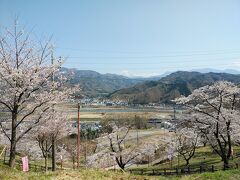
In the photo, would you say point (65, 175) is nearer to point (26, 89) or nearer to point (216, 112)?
point (26, 89)

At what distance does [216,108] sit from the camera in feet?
108

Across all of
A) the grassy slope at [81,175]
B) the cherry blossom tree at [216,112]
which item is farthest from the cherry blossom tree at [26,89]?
the cherry blossom tree at [216,112]

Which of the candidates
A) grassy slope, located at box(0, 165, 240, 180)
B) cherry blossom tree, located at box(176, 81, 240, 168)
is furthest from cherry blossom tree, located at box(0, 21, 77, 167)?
cherry blossom tree, located at box(176, 81, 240, 168)

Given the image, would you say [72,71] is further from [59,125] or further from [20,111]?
[59,125]

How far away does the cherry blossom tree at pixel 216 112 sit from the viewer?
3206cm

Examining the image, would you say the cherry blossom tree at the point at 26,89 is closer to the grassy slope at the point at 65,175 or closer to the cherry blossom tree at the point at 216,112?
the grassy slope at the point at 65,175

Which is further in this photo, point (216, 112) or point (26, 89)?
point (216, 112)

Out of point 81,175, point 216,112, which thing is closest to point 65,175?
point 81,175

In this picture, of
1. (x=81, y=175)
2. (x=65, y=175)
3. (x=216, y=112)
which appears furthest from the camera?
(x=216, y=112)

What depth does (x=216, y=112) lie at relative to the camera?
1310 inches

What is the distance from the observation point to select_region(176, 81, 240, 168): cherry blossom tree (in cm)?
3206

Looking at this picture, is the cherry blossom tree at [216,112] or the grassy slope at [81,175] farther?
the cherry blossom tree at [216,112]

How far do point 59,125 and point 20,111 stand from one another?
14460mm

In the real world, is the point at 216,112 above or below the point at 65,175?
above
